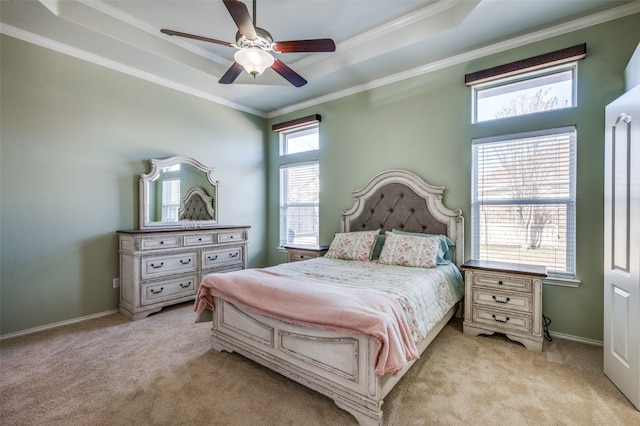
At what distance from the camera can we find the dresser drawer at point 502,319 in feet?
8.18

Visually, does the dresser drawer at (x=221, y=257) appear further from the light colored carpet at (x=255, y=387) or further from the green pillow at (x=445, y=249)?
the green pillow at (x=445, y=249)

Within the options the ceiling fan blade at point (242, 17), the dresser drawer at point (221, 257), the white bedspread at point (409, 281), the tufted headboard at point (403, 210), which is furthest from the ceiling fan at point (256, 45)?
the dresser drawer at point (221, 257)

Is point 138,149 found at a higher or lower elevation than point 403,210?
higher

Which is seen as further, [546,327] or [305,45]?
[546,327]

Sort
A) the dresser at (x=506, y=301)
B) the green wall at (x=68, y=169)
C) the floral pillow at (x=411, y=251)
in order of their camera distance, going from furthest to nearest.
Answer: the floral pillow at (x=411, y=251) → the green wall at (x=68, y=169) → the dresser at (x=506, y=301)

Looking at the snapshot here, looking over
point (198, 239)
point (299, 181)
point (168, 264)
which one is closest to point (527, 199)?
point (299, 181)

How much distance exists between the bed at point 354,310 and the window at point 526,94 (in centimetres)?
107

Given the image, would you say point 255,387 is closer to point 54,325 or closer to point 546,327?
point 54,325

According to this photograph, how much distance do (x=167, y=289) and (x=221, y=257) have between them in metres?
0.80

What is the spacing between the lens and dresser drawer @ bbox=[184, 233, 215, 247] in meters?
3.68

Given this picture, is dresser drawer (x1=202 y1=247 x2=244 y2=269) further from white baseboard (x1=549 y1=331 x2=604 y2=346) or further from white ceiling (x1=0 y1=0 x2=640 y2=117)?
white baseboard (x1=549 y1=331 x2=604 y2=346)

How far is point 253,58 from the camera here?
2.21 meters

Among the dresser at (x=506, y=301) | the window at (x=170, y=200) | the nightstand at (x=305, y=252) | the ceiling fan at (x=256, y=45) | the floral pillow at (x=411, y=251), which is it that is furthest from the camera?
the nightstand at (x=305, y=252)

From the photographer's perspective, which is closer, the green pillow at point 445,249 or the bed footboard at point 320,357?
the bed footboard at point 320,357
